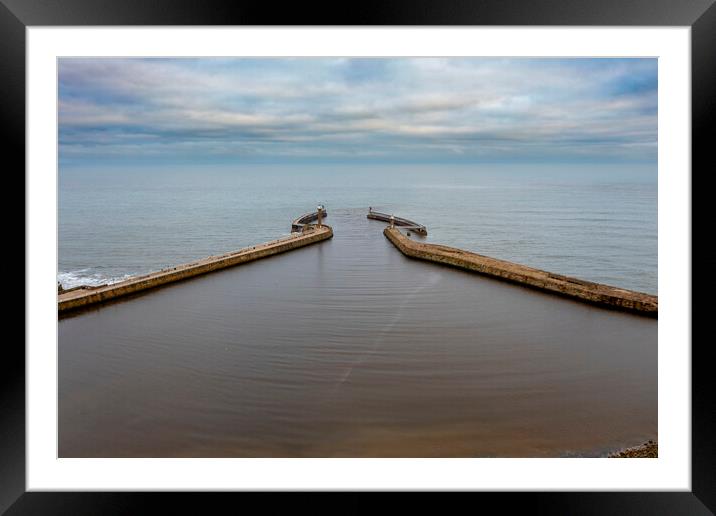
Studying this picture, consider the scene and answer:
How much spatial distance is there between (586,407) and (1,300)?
485cm

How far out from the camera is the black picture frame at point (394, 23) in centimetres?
264

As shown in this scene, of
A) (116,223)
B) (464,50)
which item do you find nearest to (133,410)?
(464,50)

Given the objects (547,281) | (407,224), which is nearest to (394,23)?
(547,281)

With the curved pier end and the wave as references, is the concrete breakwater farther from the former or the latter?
the wave

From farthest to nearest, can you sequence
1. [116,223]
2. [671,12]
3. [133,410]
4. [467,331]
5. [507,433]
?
[116,223], [467,331], [133,410], [507,433], [671,12]

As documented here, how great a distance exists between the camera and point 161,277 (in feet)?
32.9

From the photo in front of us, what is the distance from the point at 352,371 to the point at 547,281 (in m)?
5.55

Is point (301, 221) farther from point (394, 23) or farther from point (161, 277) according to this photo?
point (394, 23)

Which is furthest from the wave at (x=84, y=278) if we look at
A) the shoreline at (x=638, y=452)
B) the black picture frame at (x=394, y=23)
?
the shoreline at (x=638, y=452)

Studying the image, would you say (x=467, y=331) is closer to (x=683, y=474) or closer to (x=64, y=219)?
(x=683, y=474)

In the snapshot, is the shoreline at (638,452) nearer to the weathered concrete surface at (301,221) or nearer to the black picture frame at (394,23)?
the black picture frame at (394,23)

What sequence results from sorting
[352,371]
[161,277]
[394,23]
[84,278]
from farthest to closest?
[84,278] < [161,277] < [352,371] < [394,23]

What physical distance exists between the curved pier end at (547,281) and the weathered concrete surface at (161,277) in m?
3.65

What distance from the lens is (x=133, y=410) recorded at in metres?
4.98
